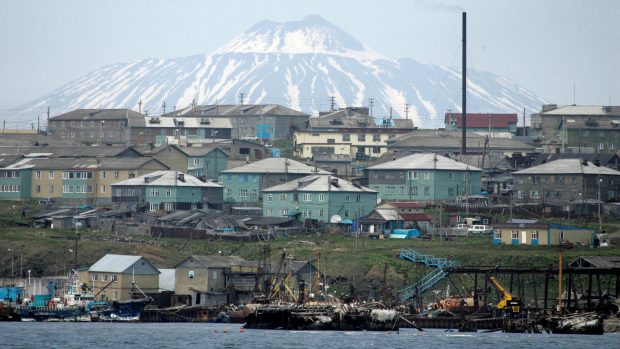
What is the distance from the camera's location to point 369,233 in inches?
4205

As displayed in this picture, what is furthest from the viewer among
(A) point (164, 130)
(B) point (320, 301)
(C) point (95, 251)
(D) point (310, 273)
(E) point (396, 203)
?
(A) point (164, 130)

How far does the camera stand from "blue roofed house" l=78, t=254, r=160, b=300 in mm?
89750

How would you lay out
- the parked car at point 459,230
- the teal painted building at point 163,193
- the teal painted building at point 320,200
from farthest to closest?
the teal painted building at point 163,193 → the teal painted building at point 320,200 → the parked car at point 459,230

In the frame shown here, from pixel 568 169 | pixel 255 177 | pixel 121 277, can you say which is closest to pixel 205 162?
pixel 255 177

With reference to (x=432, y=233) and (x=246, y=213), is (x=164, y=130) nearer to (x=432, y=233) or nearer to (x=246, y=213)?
(x=246, y=213)

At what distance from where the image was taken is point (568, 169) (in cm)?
11900

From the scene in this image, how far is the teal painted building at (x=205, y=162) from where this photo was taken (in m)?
132

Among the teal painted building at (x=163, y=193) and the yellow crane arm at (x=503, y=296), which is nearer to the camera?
the yellow crane arm at (x=503, y=296)

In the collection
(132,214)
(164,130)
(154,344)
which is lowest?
(154,344)

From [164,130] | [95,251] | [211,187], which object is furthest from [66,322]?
[164,130]

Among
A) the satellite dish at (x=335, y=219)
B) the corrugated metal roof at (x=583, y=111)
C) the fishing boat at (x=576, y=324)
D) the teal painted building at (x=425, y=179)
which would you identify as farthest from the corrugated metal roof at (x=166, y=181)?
the fishing boat at (x=576, y=324)

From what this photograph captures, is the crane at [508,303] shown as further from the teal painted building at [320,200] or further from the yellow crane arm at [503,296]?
the teal painted building at [320,200]

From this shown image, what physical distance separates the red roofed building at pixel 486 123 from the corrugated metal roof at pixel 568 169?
39.3m

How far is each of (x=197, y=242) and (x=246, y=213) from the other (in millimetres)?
13428
